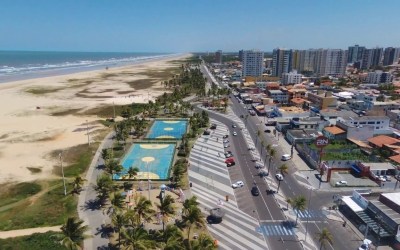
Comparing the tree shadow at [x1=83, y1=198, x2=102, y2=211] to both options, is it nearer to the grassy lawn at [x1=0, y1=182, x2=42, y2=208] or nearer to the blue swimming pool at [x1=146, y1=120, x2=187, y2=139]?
the grassy lawn at [x1=0, y1=182, x2=42, y2=208]

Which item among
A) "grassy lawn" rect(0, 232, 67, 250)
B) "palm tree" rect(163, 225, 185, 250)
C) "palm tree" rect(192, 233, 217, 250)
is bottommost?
"grassy lawn" rect(0, 232, 67, 250)

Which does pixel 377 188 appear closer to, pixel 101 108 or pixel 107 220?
pixel 107 220

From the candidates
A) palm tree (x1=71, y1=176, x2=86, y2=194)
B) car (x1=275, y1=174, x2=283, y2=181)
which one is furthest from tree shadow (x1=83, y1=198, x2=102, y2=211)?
car (x1=275, y1=174, x2=283, y2=181)

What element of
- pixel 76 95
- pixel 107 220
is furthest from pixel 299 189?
pixel 76 95

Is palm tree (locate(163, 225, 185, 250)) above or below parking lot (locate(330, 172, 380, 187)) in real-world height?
above

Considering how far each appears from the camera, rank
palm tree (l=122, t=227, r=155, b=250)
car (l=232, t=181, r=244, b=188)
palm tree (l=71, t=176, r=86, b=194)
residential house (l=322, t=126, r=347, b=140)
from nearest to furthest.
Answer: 1. palm tree (l=122, t=227, r=155, b=250)
2. palm tree (l=71, t=176, r=86, b=194)
3. car (l=232, t=181, r=244, b=188)
4. residential house (l=322, t=126, r=347, b=140)

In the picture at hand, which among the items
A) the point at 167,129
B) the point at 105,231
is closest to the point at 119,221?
the point at 105,231
